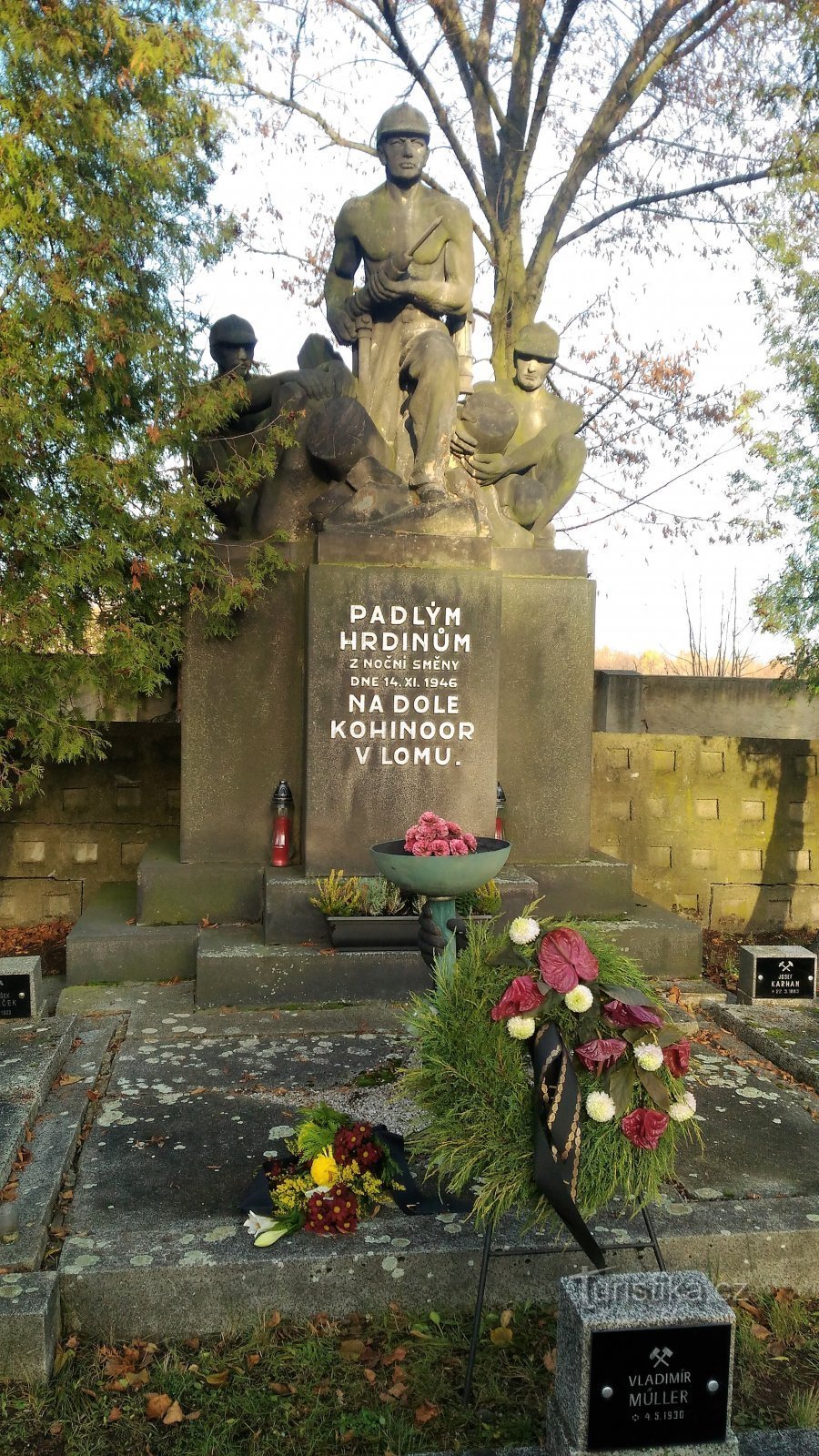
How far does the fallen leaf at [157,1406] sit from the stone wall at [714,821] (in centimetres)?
563

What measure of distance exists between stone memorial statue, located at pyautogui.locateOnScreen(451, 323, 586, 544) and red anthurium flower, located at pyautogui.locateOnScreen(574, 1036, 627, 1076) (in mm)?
4189

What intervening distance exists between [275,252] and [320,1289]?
13.8 meters

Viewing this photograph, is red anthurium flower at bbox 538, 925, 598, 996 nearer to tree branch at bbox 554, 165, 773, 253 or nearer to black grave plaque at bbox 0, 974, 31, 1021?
black grave plaque at bbox 0, 974, 31, 1021

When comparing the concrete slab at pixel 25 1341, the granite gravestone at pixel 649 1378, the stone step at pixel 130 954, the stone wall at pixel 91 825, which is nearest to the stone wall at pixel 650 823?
the stone wall at pixel 91 825

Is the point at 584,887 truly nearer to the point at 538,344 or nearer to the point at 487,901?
the point at 487,901

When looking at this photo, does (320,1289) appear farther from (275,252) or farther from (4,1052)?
(275,252)

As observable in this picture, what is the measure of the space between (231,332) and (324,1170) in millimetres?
4664

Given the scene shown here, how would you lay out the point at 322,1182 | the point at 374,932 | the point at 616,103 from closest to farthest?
the point at 322,1182, the point at 374,932, the point at 616,103

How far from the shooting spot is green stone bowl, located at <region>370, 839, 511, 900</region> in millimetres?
3646

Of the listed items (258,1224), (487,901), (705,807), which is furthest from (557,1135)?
(705,807)

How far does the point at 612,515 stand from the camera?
579 inches

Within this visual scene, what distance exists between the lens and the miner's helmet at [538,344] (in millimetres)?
6699

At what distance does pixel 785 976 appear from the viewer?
515 centimetres

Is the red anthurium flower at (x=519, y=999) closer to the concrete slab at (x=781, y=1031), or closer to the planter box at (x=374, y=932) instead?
the concrete slab at (x=781, y=1031)
